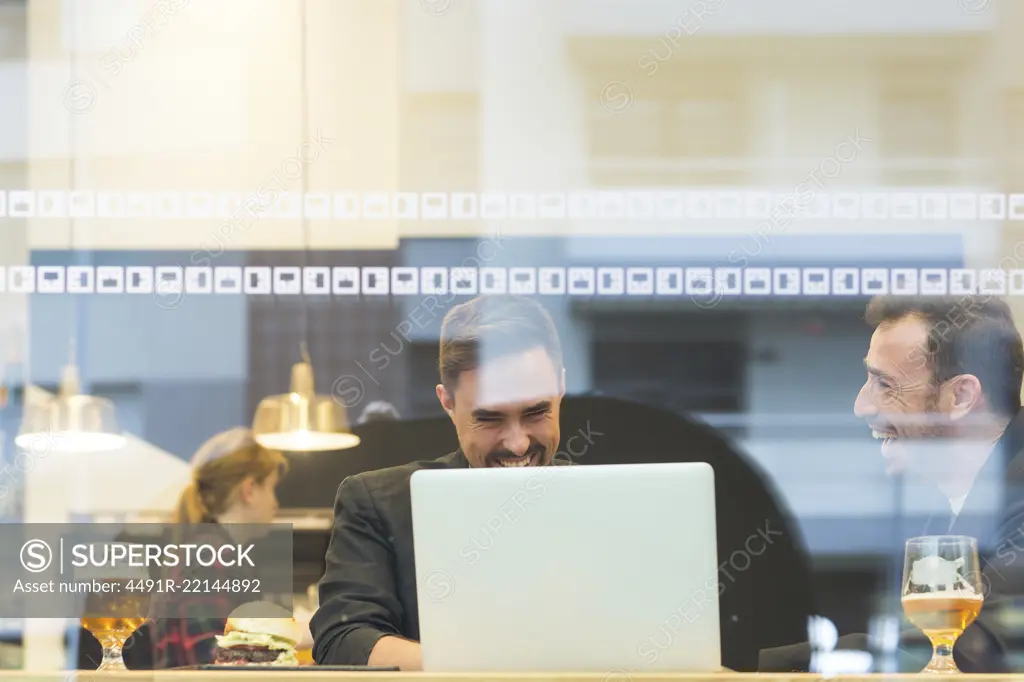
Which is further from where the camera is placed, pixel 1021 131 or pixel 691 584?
pixel 1021 131

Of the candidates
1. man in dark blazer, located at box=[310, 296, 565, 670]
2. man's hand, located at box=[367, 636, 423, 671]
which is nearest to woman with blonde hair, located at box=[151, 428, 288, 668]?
man in dark blazer, located at box=[310, 296, 565, 670]

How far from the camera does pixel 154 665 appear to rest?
3338 millimetres

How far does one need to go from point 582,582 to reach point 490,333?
1.85m

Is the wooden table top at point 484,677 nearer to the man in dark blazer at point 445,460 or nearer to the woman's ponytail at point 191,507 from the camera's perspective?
the man in dark blazer at point 445,460

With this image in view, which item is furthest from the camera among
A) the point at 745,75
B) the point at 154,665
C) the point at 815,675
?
the point at 745,75

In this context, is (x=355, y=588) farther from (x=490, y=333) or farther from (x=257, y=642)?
(x=490, y=333)

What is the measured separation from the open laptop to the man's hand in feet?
2.06

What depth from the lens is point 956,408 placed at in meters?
3.29

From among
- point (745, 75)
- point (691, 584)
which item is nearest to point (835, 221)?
point (745, 75)

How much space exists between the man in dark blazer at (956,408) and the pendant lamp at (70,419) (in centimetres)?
206

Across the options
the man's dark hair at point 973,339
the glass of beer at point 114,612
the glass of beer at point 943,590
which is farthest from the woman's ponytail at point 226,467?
the glass of beer at point 943,590

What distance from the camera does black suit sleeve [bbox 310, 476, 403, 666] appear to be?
2312 millimetres

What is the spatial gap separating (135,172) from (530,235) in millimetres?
1098

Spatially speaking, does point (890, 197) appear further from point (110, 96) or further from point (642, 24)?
point (110, 96)
